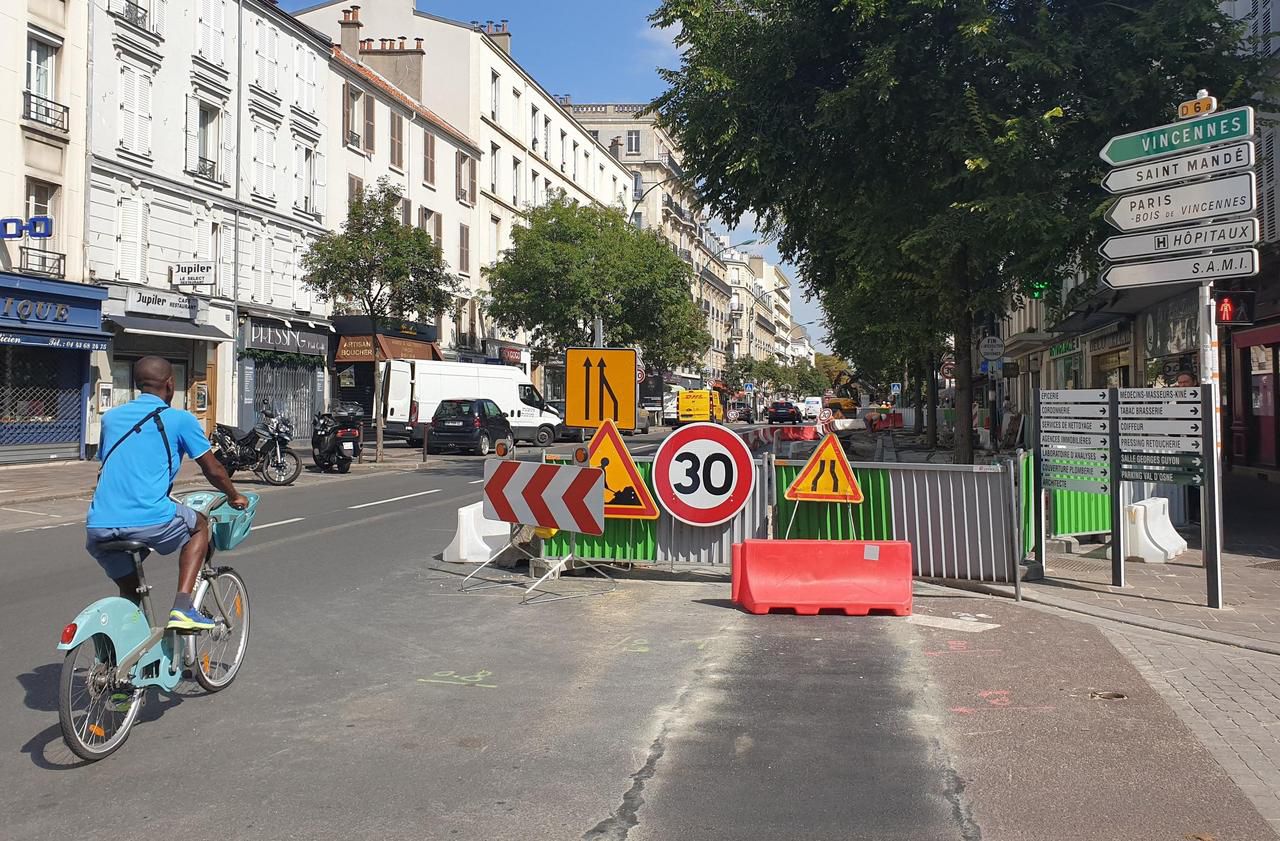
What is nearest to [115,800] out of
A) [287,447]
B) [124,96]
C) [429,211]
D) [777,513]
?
[777,513]

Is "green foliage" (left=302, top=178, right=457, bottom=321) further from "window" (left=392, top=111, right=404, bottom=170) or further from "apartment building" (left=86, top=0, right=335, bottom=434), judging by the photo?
"window" (left=392, top=111, right=404, bottom=170)

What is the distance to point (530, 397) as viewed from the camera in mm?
35906

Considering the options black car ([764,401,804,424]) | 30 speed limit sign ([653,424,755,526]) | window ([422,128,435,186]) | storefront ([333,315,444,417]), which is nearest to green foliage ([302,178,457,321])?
storefront ([333,315,444,417])

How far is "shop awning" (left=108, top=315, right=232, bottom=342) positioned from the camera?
81.9 feet

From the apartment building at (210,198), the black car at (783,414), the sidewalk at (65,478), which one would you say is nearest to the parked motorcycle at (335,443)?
the sidewalk at (65,478)

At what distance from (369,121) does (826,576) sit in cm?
3340

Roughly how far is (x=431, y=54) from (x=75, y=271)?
27.2 meters

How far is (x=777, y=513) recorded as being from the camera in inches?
369

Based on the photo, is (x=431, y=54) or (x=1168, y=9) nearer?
(x=1168, y=9)

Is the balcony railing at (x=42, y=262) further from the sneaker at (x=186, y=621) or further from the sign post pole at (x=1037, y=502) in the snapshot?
the sign post pole at (x=1037, y=502)

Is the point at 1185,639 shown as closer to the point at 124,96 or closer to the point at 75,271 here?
the point at 75,271

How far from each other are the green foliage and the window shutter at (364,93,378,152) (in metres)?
12.0

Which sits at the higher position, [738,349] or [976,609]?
[738,349]

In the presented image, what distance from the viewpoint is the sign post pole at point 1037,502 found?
9.55m
